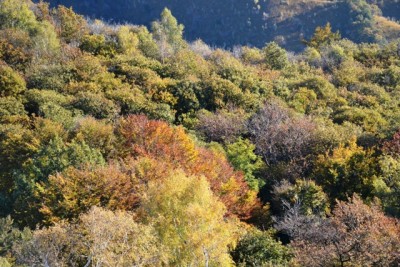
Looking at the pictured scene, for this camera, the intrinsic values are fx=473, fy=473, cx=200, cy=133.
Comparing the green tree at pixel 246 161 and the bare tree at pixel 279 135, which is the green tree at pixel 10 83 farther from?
the bare tree at pixel 279 135

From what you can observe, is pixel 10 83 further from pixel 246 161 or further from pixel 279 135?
pixel 279 135

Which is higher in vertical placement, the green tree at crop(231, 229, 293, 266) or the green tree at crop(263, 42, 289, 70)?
the green tree at crop(263, 42, 289, 70)

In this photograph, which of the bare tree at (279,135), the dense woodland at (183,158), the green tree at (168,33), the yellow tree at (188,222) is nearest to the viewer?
the yellow tree at (188,222)

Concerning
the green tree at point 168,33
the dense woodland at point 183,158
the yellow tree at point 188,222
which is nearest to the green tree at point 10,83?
the dense woodland at point 183,158

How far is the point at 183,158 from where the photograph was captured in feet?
144

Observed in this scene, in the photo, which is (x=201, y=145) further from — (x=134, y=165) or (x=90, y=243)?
(x=90, y=243)

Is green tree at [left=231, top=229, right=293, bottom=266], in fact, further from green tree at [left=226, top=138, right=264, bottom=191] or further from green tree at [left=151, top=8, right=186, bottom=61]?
green tree at [left=151, top=8, right=186, bottom=61]

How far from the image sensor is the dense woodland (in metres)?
29.4

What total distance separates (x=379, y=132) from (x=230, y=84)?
22.7 m

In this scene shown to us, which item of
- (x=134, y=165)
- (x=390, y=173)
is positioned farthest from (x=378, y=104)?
(x=134, y=165)

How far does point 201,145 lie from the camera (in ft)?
167

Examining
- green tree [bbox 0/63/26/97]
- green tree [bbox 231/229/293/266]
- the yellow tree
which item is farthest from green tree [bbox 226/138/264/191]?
green tree [bbox 0/63/26/97]

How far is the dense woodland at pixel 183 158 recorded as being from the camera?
29438 mm

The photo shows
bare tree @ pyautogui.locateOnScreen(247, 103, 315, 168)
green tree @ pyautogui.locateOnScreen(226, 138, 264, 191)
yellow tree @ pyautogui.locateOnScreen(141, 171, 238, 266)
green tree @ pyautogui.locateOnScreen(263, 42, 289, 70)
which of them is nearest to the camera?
yellow tree @ pyautogui.locateOnScreen(141, 171, 238, 266)
